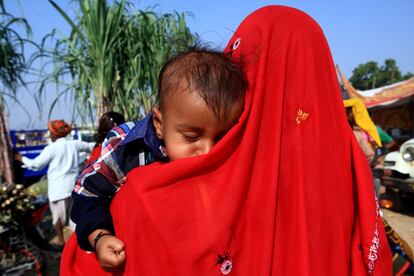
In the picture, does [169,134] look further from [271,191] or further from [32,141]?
[32,141]

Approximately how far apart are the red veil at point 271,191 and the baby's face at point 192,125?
54 millimetres

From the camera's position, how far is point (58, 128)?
474cm

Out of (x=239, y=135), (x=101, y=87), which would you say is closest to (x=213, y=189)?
(x=239, y=135)

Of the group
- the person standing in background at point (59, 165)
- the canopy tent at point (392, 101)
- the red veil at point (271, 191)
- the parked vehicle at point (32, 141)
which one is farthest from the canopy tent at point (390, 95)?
the red veil at point (271, 191)

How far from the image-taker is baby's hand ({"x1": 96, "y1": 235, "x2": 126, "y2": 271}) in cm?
91

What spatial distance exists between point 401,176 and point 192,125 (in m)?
5.95

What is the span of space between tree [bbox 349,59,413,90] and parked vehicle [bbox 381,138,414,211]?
36.9 m

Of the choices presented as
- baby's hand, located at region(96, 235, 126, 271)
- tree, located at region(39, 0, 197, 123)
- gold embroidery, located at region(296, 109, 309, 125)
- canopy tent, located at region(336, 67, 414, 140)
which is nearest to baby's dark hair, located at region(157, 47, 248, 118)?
gold embroidery, located at region(296, 109, 309, 125)

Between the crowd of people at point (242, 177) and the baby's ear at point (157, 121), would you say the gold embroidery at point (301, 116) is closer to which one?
the crowd of people at point (242, 177)

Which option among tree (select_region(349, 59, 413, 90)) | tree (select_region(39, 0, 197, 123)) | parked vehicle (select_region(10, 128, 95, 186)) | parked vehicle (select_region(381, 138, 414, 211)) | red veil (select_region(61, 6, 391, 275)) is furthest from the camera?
tree (select_region(349, 59, 413, 90))

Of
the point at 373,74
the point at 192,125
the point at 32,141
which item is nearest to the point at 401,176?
the point at 192,125

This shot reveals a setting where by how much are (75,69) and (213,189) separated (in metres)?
4.03

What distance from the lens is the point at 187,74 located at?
997 mm

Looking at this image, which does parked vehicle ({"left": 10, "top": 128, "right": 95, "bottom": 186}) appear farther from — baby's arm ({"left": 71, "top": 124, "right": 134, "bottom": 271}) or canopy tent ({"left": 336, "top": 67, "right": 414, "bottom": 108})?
canopy tent ({"left": 336, "top": 67, "right": 414, "bottom": 108})
